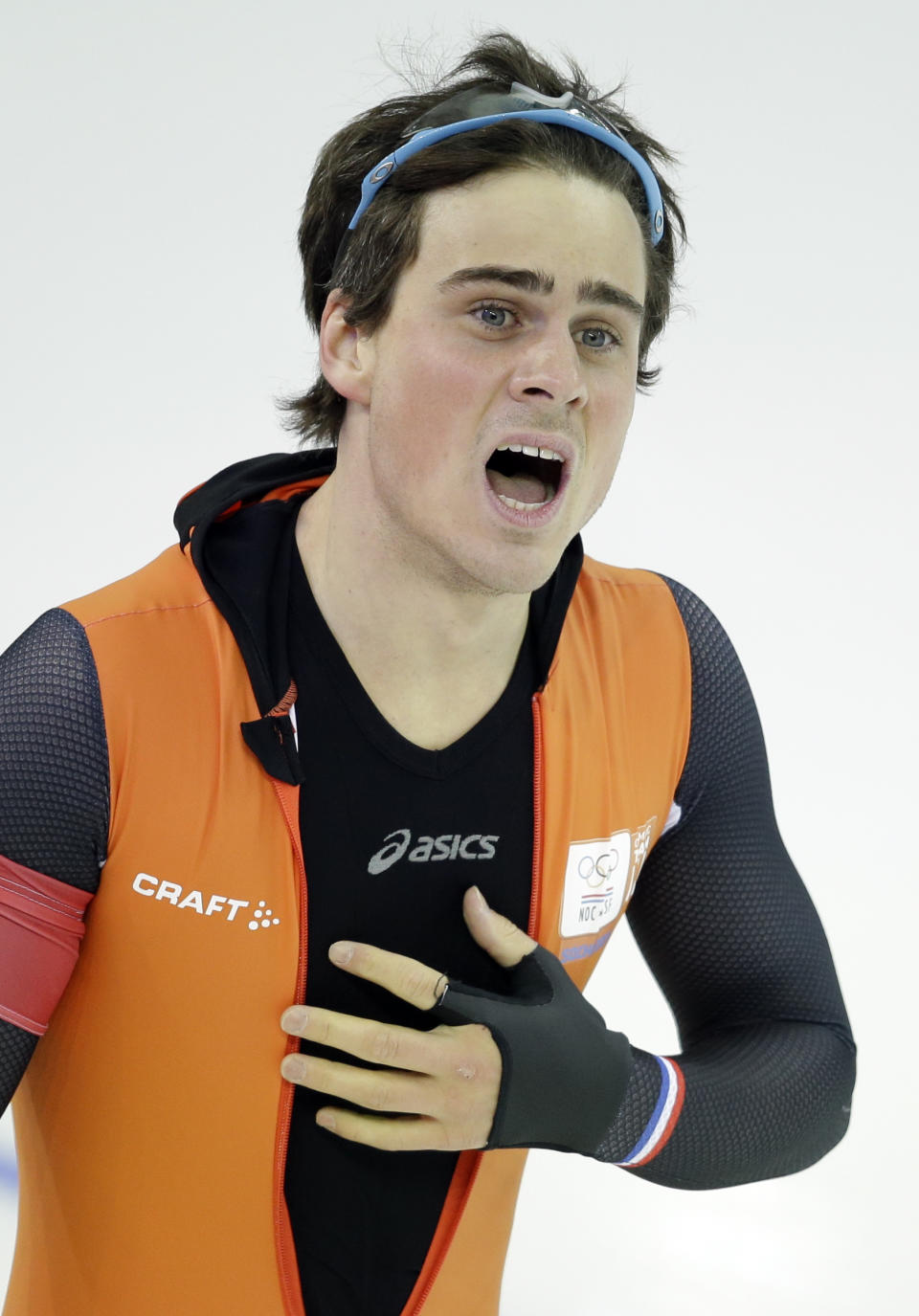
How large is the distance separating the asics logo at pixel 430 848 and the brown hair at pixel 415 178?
582 millimetres

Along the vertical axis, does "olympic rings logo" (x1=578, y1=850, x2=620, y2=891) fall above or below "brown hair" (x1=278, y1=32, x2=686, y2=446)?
below

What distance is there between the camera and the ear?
5.63 ft

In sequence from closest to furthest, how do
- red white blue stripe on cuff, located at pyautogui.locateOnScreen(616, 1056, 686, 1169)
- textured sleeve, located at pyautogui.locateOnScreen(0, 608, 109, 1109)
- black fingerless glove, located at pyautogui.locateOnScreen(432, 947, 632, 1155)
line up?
textured sleeve, located at pyautogui.locateOnScreen(0, 608, 109, 1109) < black fingerless glove, located at pyautogui.locateOnScreen(432, 947, 632, 1155) < red white blue stripe on cuff, located at pyautogui.locateOnScreen(616, 1056, 686, 1169)

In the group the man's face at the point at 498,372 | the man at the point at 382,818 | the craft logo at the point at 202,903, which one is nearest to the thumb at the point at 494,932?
the man at the point at 382,818

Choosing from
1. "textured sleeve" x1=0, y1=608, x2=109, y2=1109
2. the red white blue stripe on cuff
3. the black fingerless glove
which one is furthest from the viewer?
the red white blue stripe on cuff

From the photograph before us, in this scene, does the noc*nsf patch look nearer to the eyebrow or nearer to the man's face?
the man's face

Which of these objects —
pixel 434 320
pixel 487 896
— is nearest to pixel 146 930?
pixel 487 896

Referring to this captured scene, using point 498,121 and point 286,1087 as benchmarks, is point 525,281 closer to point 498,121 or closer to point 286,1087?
point 498,121

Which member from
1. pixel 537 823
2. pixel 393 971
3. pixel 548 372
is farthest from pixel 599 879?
pixel 548 372

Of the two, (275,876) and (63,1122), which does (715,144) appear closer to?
(275,876)

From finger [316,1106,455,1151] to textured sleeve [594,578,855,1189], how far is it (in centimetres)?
32

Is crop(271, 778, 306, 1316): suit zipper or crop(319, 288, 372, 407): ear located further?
crop(319, 288, 372, 407): ear

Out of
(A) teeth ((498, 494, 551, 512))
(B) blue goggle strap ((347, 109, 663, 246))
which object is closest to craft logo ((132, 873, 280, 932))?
(A) teeth ((498, 494, 551, 512))

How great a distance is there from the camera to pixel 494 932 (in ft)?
5.44
